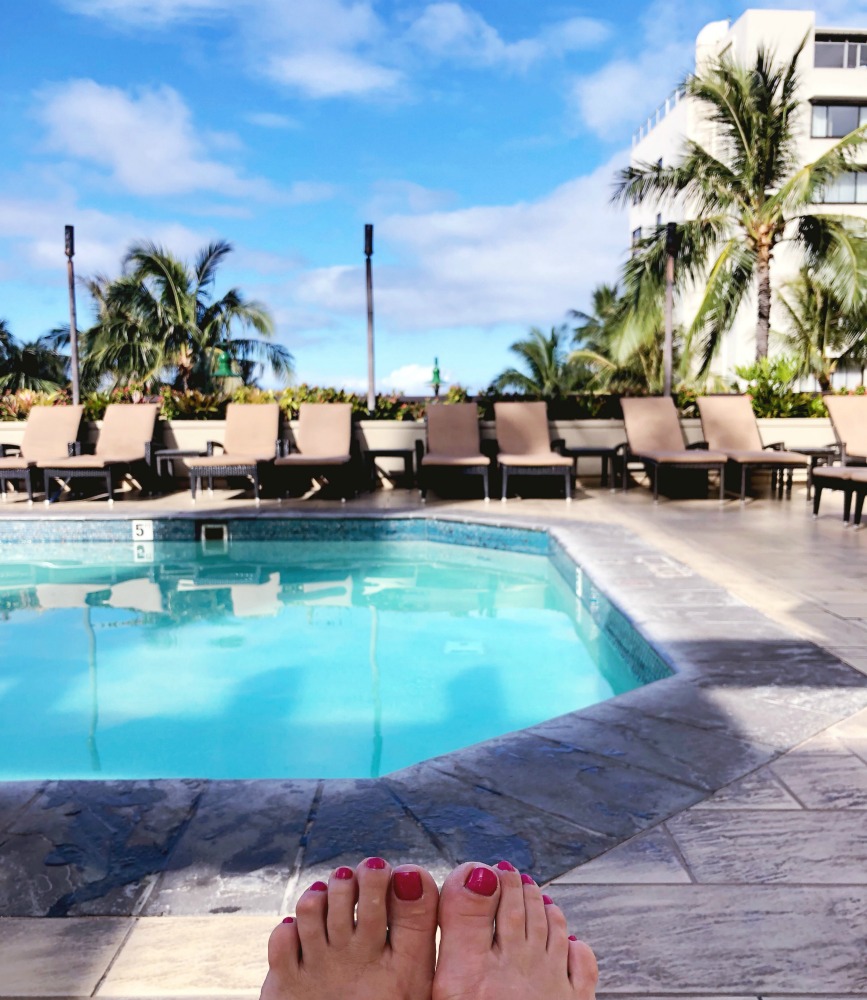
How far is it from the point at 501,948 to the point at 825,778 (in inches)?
49.7

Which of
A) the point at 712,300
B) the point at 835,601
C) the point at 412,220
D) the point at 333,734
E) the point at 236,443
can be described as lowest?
the point at 333,734

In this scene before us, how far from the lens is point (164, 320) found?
21.7 metres

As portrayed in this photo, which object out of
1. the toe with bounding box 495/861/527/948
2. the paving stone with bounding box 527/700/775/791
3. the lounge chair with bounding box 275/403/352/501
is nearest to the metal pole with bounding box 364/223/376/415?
the lounge chair with bounding box 275/403/352/501

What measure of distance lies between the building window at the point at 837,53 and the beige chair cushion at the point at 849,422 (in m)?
25.4

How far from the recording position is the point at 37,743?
348cm

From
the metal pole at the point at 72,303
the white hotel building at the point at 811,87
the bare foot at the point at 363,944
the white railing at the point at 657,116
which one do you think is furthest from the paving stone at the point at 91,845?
the white railing at the point at 657,116

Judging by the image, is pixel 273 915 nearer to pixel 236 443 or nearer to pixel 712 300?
pixel 236 443

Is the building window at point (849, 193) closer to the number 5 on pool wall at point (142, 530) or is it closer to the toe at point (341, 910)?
the number 5 on pool wall at point (142, 530)

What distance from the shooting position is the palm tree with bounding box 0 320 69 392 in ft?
89.8

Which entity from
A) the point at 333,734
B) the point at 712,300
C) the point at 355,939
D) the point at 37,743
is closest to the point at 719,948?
the point at 355,939

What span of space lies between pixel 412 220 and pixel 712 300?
83.8ft

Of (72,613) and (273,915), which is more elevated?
(273,915)

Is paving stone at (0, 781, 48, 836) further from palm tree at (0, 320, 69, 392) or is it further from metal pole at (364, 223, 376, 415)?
palm tree at (0, 320, 69, 392)

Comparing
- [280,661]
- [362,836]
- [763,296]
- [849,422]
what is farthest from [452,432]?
[763,296]
